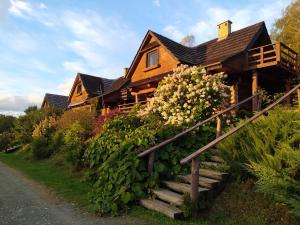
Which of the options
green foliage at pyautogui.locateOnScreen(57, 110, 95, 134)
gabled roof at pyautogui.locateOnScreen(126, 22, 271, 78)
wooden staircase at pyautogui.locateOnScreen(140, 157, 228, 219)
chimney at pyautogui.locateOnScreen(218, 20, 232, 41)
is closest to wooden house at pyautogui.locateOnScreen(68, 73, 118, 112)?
gabled roof at pyautogui.locateOnScreen(126, 22, 271, 78)

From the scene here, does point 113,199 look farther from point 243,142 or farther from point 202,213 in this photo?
point 243,142

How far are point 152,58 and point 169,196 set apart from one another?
53.9 feet

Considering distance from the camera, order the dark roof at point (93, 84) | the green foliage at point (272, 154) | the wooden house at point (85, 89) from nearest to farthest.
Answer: the green foliage at point (272, 154)
the wooden house at point (85, 89)
the dark roof at point (93, 84)

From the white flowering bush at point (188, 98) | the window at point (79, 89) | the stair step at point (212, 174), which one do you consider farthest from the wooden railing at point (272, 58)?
the window at point (79, 89)

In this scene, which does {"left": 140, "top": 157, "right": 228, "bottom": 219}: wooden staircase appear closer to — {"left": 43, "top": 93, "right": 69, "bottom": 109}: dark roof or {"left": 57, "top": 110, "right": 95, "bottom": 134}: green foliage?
{"left": 57, "top": 110, "right": 95, "bottom": 134}: green foliage

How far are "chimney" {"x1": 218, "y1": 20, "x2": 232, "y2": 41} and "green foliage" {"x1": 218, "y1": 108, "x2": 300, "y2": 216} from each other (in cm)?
1468

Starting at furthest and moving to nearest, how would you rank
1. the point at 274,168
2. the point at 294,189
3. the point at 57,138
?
the point at 57,138 → the point at 274,168 → the point at 294,189

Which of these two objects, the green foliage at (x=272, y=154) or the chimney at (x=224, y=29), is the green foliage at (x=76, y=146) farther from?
the chimney at (x=224, y=29)

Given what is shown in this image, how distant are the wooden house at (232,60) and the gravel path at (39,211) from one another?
1059 centimetres

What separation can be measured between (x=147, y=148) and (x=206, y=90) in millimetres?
3993

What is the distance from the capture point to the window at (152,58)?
2089 cm

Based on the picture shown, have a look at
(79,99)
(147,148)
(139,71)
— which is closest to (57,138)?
(139,71)

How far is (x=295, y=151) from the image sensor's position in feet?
16.1

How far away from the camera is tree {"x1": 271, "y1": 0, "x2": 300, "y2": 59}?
2572cm
